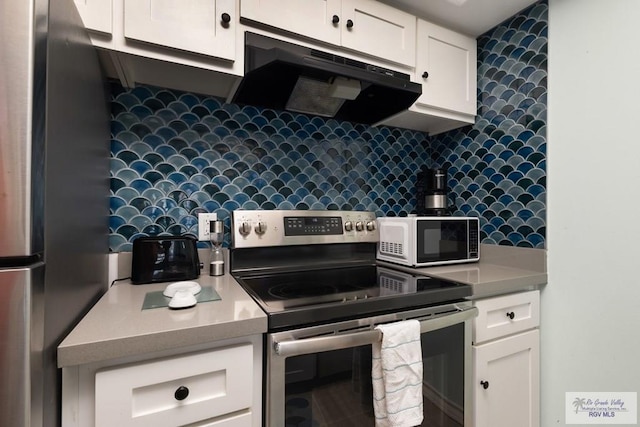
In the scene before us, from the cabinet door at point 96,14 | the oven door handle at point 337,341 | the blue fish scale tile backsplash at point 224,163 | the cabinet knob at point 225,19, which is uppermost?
the cabinet knob at point 225,19

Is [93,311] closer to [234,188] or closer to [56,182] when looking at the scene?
[56,182]

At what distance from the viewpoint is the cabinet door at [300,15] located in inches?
40.9

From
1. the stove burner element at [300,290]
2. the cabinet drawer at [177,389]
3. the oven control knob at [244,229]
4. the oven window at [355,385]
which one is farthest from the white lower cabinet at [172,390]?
the oven control knob at [244,229]

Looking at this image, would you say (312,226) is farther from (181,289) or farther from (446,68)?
(446,68)

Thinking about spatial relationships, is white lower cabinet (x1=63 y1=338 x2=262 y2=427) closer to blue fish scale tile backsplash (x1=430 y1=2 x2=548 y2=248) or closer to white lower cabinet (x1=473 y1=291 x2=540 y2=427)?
white lower cabinet (x1=473 y1=291 x2=540 y2=427)

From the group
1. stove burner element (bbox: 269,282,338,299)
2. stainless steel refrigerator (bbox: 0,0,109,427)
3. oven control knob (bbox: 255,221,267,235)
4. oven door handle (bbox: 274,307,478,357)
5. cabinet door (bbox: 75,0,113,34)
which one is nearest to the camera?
stainless steel refrigerator (bbox: 0,0,109,427)

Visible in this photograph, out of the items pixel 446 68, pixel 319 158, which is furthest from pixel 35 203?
pixel 446 68

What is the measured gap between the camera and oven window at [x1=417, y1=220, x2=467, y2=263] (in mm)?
1400

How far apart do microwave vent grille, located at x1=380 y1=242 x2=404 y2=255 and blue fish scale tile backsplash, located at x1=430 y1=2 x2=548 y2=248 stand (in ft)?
1.69

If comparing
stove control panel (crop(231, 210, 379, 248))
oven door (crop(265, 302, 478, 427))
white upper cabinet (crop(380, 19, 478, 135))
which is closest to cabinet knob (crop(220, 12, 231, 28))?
stove control panel (crop(231, 210, 379, 248))

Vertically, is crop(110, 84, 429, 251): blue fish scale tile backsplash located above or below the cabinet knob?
below

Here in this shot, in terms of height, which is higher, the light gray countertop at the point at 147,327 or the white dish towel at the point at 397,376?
the light gray countertop at the point at 147,327

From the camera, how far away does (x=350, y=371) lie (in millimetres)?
876

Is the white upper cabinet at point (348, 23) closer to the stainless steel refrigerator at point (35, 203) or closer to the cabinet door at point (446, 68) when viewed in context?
the cabinet door at point (446, 68)
